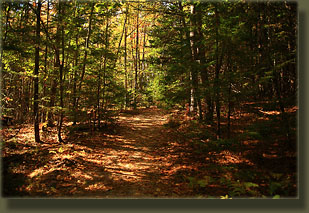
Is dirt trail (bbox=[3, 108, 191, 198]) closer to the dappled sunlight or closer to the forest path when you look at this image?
the forest path

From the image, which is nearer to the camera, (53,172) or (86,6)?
(53,172)

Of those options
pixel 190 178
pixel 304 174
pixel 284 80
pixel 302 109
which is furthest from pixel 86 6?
pixel 284 80

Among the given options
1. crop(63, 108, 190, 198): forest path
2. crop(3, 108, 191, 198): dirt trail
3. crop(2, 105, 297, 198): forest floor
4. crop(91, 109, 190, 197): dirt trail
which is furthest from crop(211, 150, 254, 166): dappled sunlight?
crop(91, 109, 190, 197): dirt trail

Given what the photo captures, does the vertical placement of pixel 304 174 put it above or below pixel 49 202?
above

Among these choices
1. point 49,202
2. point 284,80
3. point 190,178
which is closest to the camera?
point 49,202

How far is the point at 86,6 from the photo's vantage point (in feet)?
29.1

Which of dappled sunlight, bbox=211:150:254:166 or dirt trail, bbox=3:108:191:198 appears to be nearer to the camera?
dirt trail, bbox=3:108:191:198

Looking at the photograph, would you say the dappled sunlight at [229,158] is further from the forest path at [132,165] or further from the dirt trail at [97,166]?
the forest path at [132,165]

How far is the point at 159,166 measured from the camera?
632 cm

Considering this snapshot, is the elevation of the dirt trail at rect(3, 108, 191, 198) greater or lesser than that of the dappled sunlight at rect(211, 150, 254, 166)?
lesser

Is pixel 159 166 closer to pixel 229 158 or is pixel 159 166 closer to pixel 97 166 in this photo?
pixel 97 166

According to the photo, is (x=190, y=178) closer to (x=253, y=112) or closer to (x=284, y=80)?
(x=253, y=112)

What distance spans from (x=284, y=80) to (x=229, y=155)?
293 inches

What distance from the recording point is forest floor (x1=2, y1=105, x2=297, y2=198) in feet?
15.0
